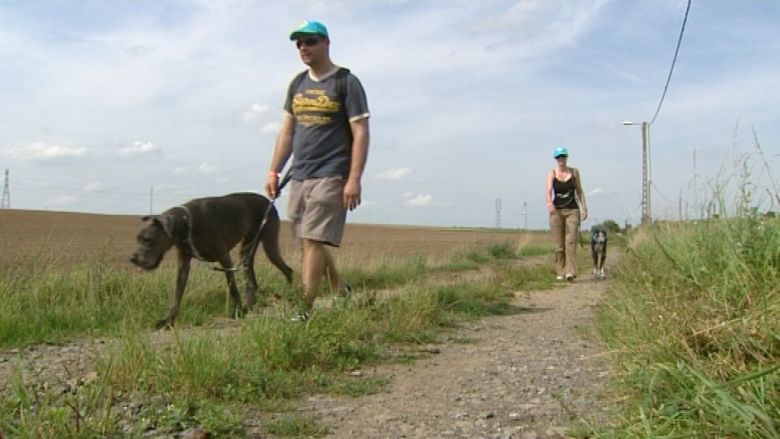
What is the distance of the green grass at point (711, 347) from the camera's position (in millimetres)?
1998

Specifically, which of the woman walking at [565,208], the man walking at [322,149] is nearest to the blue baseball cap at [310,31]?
the man walking at [322,149]

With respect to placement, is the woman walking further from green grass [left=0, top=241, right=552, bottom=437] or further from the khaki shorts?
the khaki shorts

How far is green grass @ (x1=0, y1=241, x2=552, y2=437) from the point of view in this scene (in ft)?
8.57

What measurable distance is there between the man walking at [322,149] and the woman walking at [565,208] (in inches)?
229

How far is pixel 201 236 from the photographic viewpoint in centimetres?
625

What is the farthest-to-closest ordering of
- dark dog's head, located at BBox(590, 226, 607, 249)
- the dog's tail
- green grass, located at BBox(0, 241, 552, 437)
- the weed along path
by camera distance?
dark dog's head, located at BBox(590, 226, 607, 249) → the dog's tail → the weed along path → green grass, located at BBox(0, 241, 552, 437)

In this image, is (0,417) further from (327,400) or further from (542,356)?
(542,356)

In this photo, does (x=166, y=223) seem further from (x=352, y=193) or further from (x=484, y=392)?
(x=484, y=392)

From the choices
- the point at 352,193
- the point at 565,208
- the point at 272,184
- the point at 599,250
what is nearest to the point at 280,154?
the point at 272,184

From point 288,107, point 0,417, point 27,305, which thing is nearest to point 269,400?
point 0,417

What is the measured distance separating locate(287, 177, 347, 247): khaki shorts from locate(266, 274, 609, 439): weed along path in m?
1.19

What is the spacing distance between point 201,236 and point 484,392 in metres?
3.72

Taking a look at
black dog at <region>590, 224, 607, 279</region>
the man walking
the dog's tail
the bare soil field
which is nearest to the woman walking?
black dog at <region>590, 224, 607, 279</region>

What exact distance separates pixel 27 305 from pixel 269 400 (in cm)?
356
